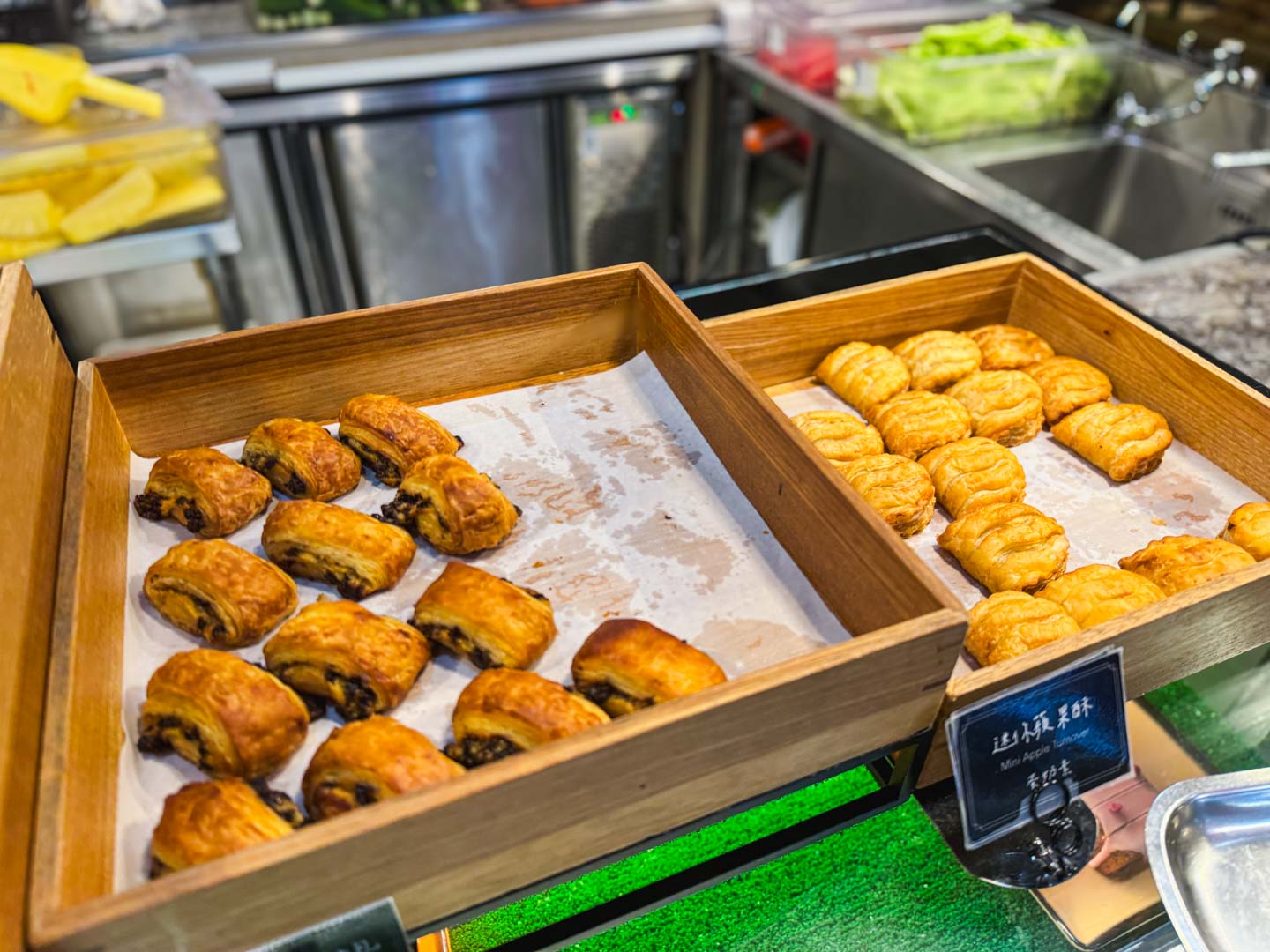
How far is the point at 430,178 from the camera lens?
13.4 ft

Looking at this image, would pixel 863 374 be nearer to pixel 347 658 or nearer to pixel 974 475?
pixel 974 475

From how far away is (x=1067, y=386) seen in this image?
1710 millimetres

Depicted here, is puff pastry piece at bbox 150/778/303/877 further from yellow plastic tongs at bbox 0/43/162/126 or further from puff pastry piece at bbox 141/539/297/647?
yellow plastic tongs at bbox 0/43/162/126

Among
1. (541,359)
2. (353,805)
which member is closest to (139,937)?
(353,805)

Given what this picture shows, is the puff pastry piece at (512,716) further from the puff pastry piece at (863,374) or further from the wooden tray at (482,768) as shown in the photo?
the puff pastry piece at (863,374)

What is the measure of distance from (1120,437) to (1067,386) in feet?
0.59

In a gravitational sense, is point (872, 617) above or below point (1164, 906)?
above

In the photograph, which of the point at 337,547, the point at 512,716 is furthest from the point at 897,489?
the point at 337,547

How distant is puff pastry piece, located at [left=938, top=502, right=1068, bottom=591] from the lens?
1354 mm

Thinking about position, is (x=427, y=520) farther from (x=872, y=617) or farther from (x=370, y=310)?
(x=872, y=617)

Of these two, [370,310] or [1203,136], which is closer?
[370,310]

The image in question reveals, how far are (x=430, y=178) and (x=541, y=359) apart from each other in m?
2.83

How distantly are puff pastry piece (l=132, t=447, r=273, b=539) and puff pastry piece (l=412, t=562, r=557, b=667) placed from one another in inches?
13.4

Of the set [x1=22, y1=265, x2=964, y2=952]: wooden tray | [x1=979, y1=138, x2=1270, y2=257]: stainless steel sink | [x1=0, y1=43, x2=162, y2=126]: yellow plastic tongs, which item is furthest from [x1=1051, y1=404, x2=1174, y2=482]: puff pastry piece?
[x1=0, y1=43, x2=162, y2=126]: yellow plastic tongs
